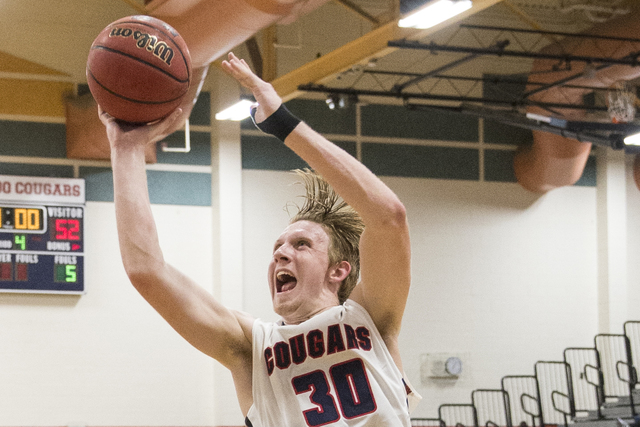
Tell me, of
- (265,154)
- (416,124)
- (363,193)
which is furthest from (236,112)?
(363,193)

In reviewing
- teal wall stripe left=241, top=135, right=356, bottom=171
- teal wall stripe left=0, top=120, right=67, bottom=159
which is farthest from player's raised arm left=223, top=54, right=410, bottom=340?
teal wall stripe left=241, top=135, right=356, bottom=171

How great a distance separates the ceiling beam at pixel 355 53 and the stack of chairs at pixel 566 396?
4.67 metres

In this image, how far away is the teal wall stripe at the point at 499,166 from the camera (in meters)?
11.6

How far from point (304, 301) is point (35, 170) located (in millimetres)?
7832

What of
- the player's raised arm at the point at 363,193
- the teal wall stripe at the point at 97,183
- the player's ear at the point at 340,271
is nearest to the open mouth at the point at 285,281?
the player's ear at the point at 340,271

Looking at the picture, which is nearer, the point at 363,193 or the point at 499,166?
the point at 363,193

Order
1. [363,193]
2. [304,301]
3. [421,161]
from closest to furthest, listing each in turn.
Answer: [363,193]
[304,301]
[421,161]

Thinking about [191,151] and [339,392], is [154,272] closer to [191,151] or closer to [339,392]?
[339,392]

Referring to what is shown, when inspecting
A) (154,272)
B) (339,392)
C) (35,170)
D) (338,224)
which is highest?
(35,170)

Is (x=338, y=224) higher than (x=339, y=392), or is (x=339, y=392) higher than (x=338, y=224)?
(x=338, y=224)

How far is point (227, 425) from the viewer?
9.91m

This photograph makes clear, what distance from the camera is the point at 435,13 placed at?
6.40 meters

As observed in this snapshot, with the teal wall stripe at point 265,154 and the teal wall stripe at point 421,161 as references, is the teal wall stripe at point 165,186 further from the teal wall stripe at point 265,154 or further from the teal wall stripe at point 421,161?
the teal wall stripe at point 421,161

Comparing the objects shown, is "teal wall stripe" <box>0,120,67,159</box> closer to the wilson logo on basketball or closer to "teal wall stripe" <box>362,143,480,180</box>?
"teal wall stripe" <box>362,143,480,180</box>
